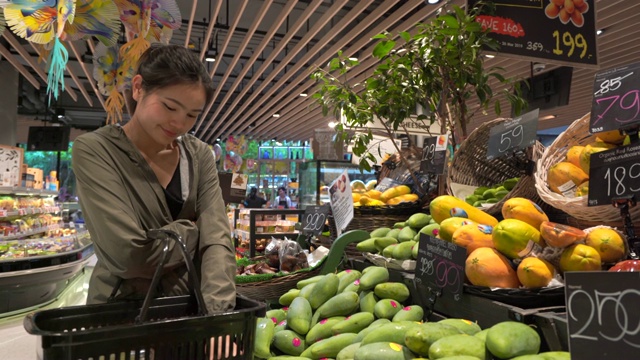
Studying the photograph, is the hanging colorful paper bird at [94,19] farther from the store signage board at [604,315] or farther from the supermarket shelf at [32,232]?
the supermarket shelf at [32,232]

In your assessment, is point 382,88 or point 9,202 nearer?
point 382,88

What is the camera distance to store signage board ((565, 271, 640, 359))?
2.35ft

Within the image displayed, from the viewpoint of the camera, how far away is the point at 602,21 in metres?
5.79

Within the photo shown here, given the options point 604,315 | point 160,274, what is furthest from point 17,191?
point 604,315

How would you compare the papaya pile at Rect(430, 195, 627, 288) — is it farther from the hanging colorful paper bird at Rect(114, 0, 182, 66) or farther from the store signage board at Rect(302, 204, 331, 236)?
the hanging colorful paper bird at Rect(114, 0, 182, 66)

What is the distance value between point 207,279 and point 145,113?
1.51 ft

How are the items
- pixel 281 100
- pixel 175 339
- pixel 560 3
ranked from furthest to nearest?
1. pixel 281 100
2. pixel 560 3
3. pixel 175 339

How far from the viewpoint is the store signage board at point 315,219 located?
2.38 m

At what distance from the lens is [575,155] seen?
147 centimetres

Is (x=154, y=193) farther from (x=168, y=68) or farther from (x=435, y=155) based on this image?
(x=435, y=155)

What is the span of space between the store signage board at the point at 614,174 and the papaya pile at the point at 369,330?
434 millimetres

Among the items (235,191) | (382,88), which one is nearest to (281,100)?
(235,191)

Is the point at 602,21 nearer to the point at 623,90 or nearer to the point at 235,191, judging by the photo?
the point at 235,191

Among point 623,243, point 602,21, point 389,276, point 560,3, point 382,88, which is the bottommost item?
point 389,276
